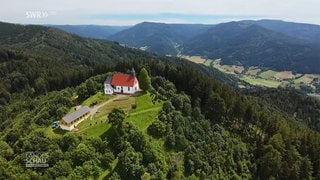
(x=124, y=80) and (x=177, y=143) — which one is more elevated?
(x=124, y=80)

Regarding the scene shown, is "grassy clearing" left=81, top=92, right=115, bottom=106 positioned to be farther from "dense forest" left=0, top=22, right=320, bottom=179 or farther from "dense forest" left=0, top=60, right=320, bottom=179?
"dense forest" left=0, top=60, right=320, bottom=179

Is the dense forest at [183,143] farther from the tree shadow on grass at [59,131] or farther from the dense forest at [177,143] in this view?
the tree shadow on grass at [59,131]

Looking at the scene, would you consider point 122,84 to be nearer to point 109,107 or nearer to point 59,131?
point 109,107

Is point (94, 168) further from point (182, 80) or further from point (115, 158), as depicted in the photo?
point (182, 80)

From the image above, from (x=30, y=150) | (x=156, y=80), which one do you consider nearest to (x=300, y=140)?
(x=156, y=80)

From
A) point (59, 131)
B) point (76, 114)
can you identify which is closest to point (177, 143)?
point (76, 114)

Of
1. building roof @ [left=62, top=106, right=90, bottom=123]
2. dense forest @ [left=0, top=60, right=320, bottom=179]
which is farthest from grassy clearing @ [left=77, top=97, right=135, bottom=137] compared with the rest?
dense forest @ [left=0, top=60, right=320, bottom=179]
